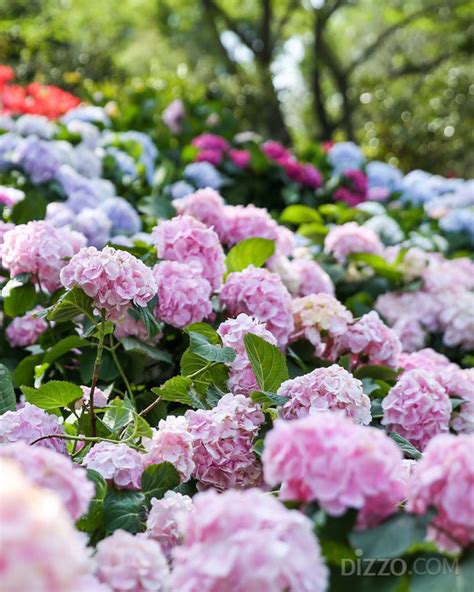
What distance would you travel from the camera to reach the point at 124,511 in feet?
3.80

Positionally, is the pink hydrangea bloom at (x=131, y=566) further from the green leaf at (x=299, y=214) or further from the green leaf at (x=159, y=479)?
the green leaf at (x=299, y=214)

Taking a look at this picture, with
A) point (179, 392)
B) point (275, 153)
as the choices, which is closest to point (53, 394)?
point (179, 392)

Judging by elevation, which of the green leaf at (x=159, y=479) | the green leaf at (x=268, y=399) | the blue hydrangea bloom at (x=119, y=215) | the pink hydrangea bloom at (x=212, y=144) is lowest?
the green leaf at (x=159, y=479)

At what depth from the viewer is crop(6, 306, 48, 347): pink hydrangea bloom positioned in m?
2.05

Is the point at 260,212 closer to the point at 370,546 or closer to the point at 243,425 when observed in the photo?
the point at 243,425

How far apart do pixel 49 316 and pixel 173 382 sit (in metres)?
0.26

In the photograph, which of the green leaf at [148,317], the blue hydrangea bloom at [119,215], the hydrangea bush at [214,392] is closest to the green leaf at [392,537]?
the hydrangea bush at [214,392]

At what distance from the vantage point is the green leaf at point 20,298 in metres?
1.81

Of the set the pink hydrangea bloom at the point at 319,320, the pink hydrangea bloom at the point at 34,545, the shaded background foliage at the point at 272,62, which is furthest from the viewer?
the shaded background foliage at the point at 272,62

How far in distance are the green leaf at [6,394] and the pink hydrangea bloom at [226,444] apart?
0.98 feet

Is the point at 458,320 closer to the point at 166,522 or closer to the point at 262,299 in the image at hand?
the point at 262,299

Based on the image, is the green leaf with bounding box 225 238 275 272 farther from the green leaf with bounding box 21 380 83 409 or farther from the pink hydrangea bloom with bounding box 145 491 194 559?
the pink hydrangea bloom with bounding box 145 491 194 559

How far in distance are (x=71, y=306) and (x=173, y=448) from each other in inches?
14.4

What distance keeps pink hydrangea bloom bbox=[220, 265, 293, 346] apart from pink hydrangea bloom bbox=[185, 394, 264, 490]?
→ 1.47 feet
